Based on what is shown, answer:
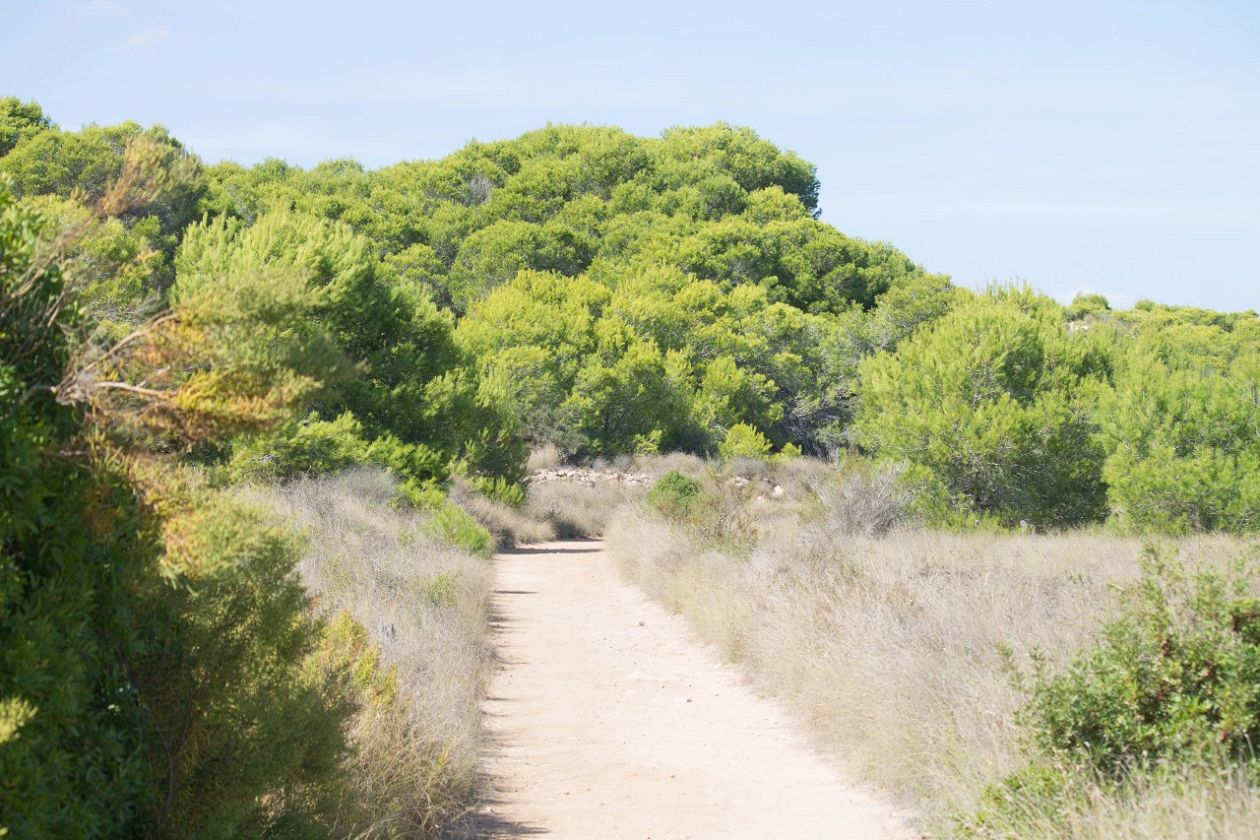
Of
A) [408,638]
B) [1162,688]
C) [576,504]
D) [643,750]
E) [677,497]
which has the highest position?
[1162,688]

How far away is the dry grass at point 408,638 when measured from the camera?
7.00 metres

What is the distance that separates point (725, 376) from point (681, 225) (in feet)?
68.2

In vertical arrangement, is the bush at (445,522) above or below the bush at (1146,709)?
below

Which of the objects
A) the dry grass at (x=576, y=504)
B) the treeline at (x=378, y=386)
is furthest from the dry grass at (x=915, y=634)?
the dry grass at (x=576, y=504)

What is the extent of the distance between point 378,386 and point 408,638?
17490 mm

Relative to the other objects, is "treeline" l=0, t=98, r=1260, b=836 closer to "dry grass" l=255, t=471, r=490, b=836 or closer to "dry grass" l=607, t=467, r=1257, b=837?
"dry grass" l=255, t=471, r=490, b=836

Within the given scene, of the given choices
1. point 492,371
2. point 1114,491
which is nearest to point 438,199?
point 492,371

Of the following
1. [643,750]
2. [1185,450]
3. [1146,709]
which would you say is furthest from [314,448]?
[1146,709]

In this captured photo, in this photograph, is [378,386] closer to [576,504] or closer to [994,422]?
[576,504]

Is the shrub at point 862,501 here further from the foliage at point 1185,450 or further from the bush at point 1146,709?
the bush at point 1146,709

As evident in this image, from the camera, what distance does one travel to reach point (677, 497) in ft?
82.6

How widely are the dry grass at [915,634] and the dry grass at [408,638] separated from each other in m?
2.90

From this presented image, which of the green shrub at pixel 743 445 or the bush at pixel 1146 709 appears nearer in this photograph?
the bush at pixel 1146 709

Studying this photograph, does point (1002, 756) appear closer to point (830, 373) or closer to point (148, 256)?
point (148, 256)
